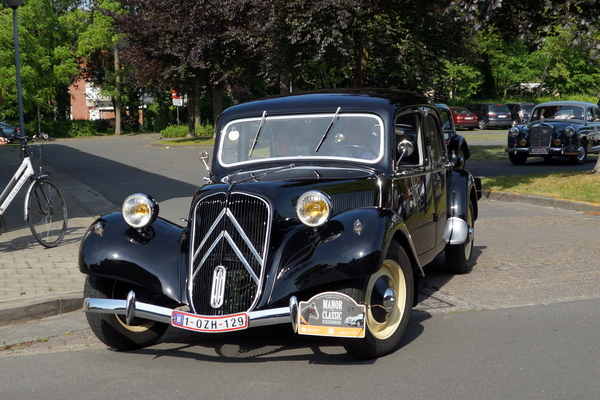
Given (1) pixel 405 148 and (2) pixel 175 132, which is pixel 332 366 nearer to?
(1) pixel 405 148

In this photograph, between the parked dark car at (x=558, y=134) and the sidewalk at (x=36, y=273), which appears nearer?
the sidewalk at (x=36, y=273)

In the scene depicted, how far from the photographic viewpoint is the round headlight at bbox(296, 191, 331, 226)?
4727 millimetres

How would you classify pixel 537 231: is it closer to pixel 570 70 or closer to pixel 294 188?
pixel 294 188

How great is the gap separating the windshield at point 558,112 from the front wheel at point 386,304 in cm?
1852

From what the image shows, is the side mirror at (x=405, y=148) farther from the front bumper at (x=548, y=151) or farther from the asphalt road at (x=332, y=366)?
the front bumper at (x=548, y=151)

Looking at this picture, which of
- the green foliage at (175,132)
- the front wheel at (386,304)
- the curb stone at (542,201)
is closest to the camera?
the front wheel at (386,304)

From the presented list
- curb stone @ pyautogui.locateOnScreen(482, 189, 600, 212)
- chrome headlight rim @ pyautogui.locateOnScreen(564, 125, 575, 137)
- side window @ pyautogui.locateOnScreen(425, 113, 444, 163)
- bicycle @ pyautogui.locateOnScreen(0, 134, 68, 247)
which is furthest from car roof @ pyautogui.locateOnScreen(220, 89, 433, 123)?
chrome headlight rim @ pyautogui.locateOnScreen(564, 125, 575, 137)

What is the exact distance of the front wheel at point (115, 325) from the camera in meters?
5.08

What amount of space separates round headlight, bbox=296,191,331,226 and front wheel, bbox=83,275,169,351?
4.81 ft

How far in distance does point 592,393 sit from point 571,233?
6.44 metres

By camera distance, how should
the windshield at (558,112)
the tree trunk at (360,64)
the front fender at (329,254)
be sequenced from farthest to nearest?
the tree trunk at (360,64) → the windshield at (558,112) → the front fender at (329,254)

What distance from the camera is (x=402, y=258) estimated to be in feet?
16.5

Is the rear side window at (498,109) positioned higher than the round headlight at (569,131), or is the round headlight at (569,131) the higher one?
the rear side window at (498,109)

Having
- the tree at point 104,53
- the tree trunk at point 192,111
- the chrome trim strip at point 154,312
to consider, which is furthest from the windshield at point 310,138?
the tree at point 104,53
